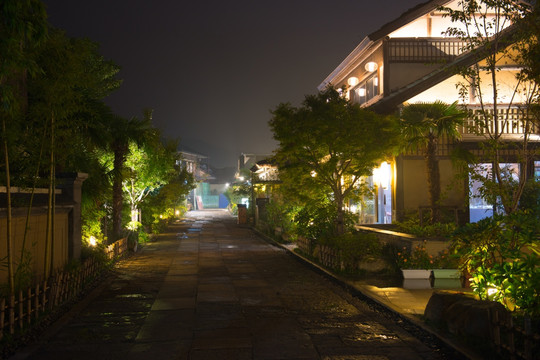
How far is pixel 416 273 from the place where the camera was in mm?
11258

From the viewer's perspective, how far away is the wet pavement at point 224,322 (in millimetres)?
7089

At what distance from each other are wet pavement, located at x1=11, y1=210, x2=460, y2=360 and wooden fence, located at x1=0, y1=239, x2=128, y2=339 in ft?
1.30

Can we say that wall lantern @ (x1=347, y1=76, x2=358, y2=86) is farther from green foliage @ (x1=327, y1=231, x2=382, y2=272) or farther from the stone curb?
green foliage @ (x1=327, y1=231, x2=382, y2=272)

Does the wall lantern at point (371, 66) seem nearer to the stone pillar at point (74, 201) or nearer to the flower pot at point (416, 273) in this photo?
the flower pot at point (416, 273)

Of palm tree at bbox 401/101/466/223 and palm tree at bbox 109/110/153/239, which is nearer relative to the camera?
palm tree at bbox 401/101/466/223

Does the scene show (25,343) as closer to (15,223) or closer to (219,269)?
(15,223)

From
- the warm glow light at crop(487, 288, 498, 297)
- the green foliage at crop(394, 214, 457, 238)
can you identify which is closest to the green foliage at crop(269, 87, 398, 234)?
the green foliage at crop(394, 214, 457, 238)

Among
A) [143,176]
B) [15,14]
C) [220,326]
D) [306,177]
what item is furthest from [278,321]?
[143,176]

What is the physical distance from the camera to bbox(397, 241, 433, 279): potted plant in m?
11.3

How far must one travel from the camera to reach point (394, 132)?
609 inches

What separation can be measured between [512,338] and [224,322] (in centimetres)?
482

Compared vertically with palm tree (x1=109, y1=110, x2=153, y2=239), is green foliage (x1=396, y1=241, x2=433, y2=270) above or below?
below

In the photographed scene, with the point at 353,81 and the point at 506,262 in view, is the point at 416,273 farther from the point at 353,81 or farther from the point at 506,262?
the point at 353,81

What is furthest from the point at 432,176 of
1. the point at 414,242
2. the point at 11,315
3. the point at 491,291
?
the point at 11,315
